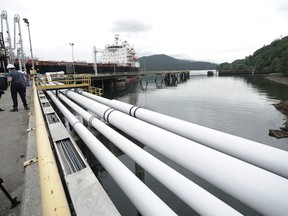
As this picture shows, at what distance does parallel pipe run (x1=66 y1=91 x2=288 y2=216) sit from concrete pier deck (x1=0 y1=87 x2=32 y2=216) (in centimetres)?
247

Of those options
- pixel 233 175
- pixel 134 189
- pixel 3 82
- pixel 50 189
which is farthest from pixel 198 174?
pixel 3 82

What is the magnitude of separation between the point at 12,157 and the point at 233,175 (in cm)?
432

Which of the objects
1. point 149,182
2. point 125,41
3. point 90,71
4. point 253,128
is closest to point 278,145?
point 253,128

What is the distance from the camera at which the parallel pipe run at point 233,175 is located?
4.87 ft

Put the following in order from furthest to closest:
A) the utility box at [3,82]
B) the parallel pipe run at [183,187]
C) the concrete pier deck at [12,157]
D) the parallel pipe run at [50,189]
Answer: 1. the utility box at [3,82]
2. the concrete pier deck at [12,157]
3. the parallel pipe run at [183,187]
4. the parallel pipe run at [50,189]

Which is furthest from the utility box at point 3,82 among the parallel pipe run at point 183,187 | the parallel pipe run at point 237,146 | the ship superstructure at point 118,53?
the ship superstructure at point 118,53

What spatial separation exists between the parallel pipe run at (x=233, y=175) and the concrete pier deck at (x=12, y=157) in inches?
97.1

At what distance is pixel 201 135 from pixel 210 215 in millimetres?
1440

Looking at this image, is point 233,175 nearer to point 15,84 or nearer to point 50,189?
point 50,189

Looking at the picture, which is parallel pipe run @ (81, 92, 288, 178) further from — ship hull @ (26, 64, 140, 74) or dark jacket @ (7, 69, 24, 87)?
ship hull @ (26, 64, 140, 74)

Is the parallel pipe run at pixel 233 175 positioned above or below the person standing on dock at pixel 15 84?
below

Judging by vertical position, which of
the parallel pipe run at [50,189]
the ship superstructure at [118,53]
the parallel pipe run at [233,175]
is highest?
the ship superstructure at [118,53]

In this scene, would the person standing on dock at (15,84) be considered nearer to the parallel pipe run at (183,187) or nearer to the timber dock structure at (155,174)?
the timber dock structure at (155,174)

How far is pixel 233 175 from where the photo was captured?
1.76 m
